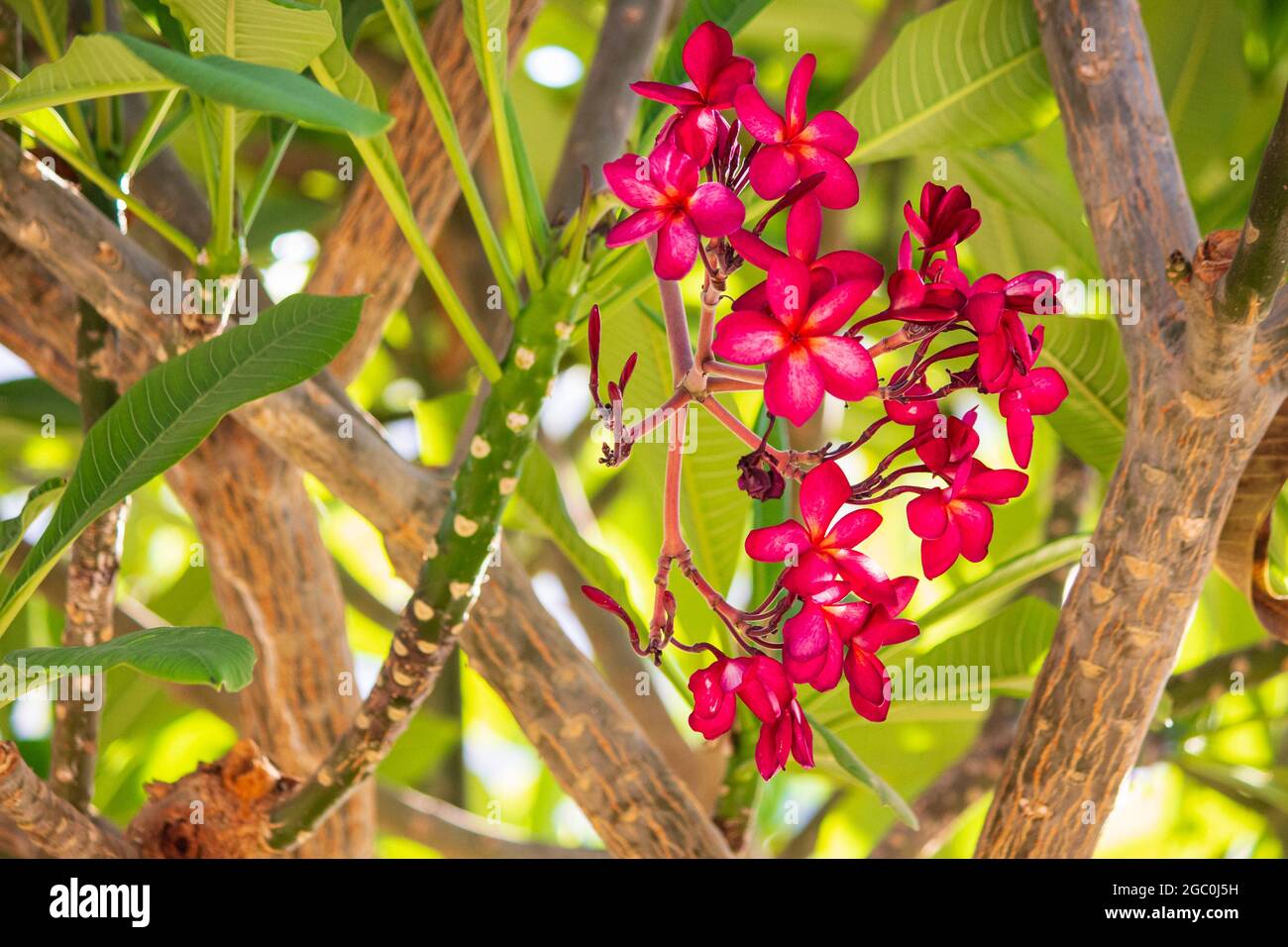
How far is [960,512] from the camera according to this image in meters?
0.57

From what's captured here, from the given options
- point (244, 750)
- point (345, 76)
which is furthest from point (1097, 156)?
point (244, 750)

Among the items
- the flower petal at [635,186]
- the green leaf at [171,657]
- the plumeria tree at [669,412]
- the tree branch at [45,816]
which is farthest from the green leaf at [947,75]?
the tree branch at [45,816]

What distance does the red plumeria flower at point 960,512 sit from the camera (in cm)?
56

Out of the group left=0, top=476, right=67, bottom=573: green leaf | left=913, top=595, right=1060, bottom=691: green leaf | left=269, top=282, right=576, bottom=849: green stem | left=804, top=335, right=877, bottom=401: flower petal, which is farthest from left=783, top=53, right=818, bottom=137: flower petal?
left=913, top=595, right=1060, bottom=691: green leaf

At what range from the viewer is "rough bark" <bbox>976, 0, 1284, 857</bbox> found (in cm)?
79

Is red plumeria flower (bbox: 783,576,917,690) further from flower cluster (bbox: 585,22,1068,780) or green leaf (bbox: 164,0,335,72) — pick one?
green leaf (bbox: 164,0,335,72)

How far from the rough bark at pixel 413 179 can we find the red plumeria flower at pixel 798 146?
86 centimetres

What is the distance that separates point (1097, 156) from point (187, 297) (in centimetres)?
72

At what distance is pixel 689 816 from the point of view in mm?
1014

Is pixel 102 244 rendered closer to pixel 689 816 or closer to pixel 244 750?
pixel 244 750

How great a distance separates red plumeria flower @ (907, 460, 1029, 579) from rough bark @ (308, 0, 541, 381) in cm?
92

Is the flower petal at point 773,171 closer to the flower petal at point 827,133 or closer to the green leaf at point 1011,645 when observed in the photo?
the flower petal at point 827,133

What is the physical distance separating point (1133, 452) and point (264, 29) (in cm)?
65

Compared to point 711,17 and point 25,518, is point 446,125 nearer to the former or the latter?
point 711,17
